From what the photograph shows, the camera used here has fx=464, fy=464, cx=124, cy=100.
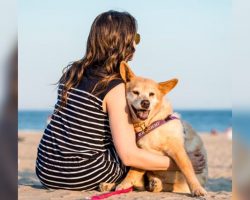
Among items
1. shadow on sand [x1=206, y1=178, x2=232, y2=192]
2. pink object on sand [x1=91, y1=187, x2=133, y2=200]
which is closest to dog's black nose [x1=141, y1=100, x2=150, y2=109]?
pink object on sand [x1=91, y1=187, x2=133, y2=200]

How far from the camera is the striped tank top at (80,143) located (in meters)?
2.83

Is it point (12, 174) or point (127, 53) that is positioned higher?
point (127, 53)

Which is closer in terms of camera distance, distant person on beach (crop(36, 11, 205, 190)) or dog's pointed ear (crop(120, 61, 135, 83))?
distant person on beach (crop(36, 11, 205, 190))

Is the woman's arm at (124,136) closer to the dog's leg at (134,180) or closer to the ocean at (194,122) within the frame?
the dog's leg at (134,180)

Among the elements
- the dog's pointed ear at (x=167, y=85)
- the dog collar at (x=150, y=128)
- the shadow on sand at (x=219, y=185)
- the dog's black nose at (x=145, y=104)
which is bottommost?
the shadow on sand at (x=219, y=185)

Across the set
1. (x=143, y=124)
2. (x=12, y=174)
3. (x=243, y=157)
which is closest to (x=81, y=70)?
(x=143, y=124)

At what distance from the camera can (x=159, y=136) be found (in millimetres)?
3006

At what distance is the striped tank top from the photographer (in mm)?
2828

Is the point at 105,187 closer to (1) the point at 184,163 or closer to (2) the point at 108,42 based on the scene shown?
(1) the point at 184,163

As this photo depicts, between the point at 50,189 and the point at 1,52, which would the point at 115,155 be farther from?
the point at 1,52

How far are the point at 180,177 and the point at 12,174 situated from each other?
1.72m

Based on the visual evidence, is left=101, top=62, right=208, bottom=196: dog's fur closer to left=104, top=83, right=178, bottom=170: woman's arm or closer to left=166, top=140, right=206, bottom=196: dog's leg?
left=166, top=140, right=206, bottom=196: dog's leg

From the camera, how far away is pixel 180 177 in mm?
3039

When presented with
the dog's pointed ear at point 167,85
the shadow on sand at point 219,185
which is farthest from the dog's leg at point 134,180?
the shadow on sand at point 219,185
